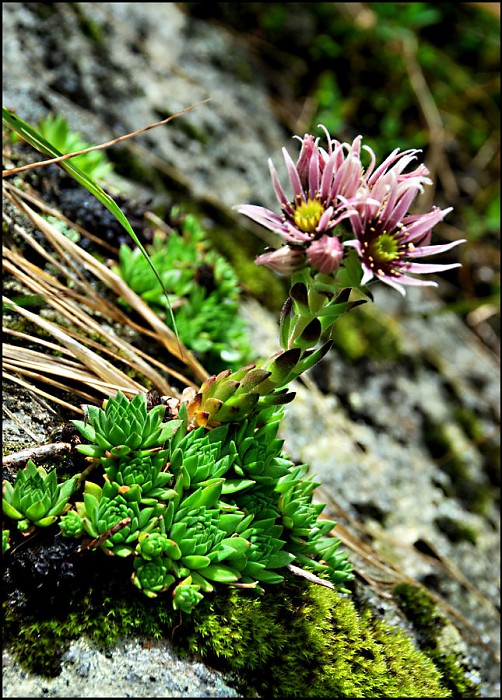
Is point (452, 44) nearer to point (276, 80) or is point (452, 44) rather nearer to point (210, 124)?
point (276, 80)

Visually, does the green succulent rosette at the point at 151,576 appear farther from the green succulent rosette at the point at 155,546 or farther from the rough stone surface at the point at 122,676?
the rough stone surface at the point at 122,676

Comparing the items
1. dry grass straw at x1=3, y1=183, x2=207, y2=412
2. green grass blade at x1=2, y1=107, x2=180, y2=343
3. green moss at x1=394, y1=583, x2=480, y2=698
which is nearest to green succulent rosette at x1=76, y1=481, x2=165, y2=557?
dry grass straw at x1=3, y1=183, x2=207, y2=412

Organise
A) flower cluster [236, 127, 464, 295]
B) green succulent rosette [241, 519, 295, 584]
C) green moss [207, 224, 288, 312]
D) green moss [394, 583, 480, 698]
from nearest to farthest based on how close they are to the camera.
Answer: flower cluster [236, 127, 464, 295]
green succulent rosette [241, 519, 295, 584]
green moss [394, 583, 480, 698]
green moss [207, 224, 288, 312]

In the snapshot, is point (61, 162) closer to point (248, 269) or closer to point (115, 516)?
point (115, 516)

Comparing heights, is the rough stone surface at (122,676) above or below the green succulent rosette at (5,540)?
below

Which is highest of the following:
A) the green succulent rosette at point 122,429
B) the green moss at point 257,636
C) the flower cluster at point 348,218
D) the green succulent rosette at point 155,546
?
the flower cluster at point 348,218

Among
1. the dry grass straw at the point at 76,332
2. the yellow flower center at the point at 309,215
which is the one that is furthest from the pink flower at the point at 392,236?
the dry grass straw at the point at 76,332

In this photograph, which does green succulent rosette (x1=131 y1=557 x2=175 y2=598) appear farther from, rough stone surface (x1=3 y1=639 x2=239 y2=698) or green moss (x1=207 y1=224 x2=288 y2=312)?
green moss (x1=207 y1=224 x2=288 y2=312)
